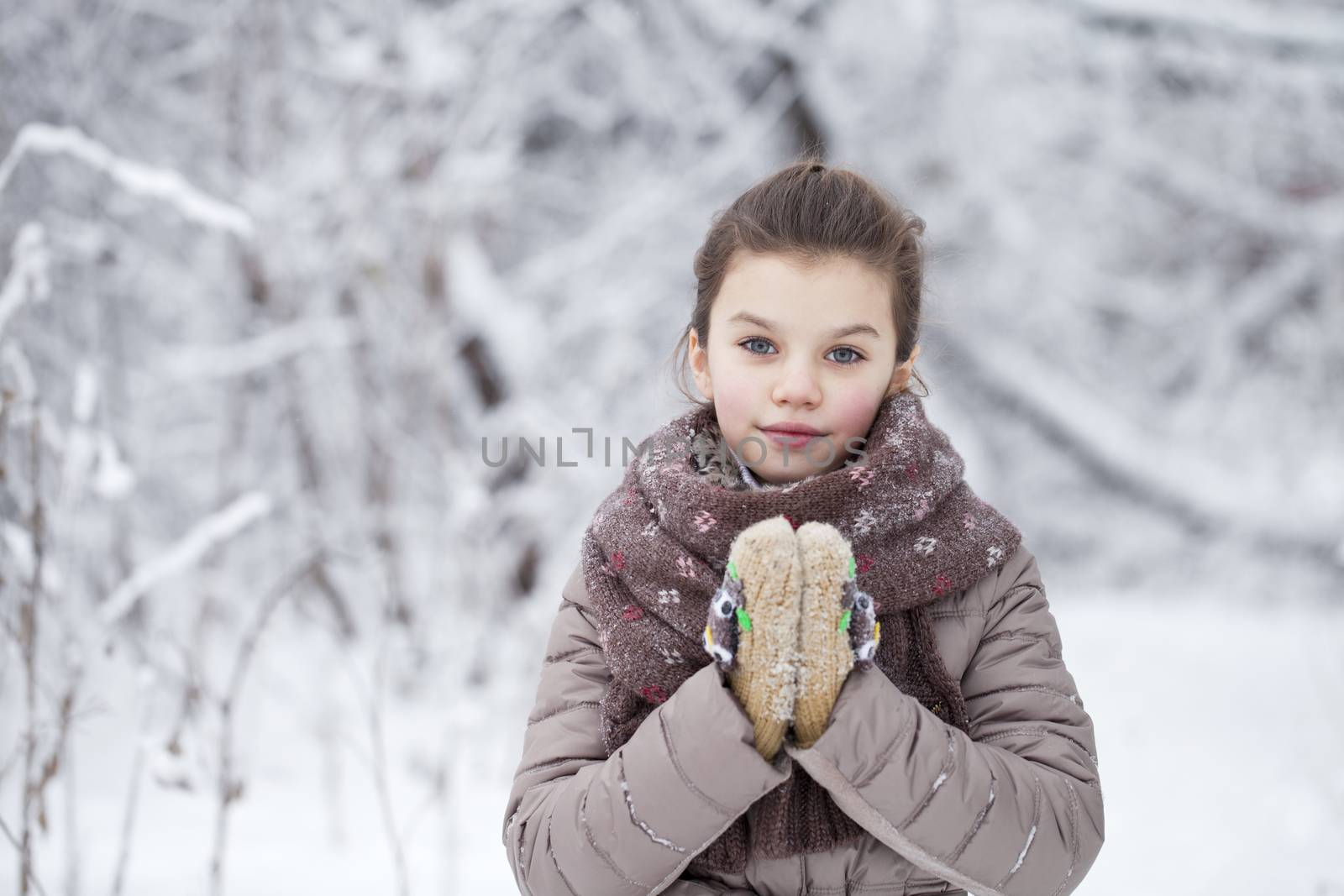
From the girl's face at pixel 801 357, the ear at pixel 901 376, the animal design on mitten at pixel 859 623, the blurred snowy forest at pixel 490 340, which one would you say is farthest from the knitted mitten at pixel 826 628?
the blurred snowy forest at pixel 490 340

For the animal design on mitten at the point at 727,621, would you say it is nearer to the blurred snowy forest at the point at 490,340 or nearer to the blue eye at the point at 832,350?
the blue eye at the point at 832,350

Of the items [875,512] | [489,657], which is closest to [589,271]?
[489,657]

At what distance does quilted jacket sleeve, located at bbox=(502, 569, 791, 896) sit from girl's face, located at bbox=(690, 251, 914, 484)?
13.7 inches

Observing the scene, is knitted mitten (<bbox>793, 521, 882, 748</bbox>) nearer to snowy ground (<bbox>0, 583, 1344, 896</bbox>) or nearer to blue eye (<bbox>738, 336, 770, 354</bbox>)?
blue eye (<bbox>738, 336, 770, 354</bbox>)

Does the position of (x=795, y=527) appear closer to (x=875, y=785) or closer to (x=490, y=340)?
(x=875, y=785)

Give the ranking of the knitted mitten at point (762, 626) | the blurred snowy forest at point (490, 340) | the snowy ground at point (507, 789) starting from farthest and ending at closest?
the blurred snowy forest at point (490, 340) < the snowy ground at point (507, 789) < the knitted mitten at point (762, 626)

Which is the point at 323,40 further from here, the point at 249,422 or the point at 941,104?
the point at 941,104

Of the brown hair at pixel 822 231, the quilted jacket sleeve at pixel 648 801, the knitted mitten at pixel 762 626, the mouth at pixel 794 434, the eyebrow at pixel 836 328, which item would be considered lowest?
the quilted jacket sleeve at pixel 648 801

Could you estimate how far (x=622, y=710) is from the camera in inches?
48.6

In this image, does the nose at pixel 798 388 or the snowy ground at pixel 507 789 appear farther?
the snowy ground at pixel 507 789

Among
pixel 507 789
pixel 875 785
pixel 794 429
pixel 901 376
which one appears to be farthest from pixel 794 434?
pixel 507 789

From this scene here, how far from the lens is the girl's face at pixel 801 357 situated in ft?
4.10

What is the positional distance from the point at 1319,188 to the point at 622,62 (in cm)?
393

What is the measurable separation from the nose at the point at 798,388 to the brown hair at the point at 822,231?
5.9 inches
